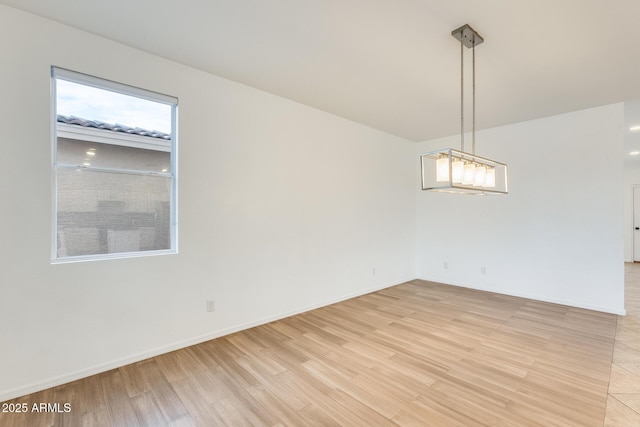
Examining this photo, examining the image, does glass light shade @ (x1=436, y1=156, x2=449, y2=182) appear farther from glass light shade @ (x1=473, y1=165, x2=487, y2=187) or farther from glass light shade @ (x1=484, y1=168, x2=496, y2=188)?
glass light shade @ (x1=484, y1=168, x2=496, y2=188)

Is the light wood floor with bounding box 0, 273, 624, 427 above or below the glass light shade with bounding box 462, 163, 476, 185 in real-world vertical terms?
below

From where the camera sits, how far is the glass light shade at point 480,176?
2496 millimetres

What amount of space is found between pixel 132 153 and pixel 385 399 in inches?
121

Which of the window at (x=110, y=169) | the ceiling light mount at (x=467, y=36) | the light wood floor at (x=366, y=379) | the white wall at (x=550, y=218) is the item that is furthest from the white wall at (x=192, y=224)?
the ceiling light mount at (x=467, y=36)

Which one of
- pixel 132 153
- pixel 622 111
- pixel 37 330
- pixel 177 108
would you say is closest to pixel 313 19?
pixel 177 108

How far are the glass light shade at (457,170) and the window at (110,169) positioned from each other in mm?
Answer: 2622

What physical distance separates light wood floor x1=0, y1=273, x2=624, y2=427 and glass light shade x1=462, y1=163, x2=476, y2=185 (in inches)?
64.6

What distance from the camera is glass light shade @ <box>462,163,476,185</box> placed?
238cm

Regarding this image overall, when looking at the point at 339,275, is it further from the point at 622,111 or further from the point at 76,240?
the point at 622,111

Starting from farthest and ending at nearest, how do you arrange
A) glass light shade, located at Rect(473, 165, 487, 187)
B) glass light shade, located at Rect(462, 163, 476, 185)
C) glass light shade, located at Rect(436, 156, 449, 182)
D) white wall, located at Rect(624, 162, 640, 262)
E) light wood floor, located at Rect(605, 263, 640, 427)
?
white wall, located at Rect(624, 162, 640, 262) < glass light shade, located at Rect(473, 165, 487, 187) < glass light shade, located at Rect(462, 163, 476, 185) < glass light shade, located at Rect(436, 156, 449, 182) < light wood floor, located at Rect(605, 263, 640, 427)

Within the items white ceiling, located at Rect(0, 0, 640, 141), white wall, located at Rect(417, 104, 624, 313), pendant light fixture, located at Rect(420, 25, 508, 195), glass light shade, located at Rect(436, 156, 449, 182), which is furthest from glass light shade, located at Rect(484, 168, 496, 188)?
white wall, located at Rect(417, 104, 624, 313)

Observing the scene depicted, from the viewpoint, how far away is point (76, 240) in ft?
8.04

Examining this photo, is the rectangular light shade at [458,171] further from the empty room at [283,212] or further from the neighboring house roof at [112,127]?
the neighboring house roof at [112,127]

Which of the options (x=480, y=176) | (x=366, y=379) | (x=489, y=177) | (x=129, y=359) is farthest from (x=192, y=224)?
(x=489, y=177)
